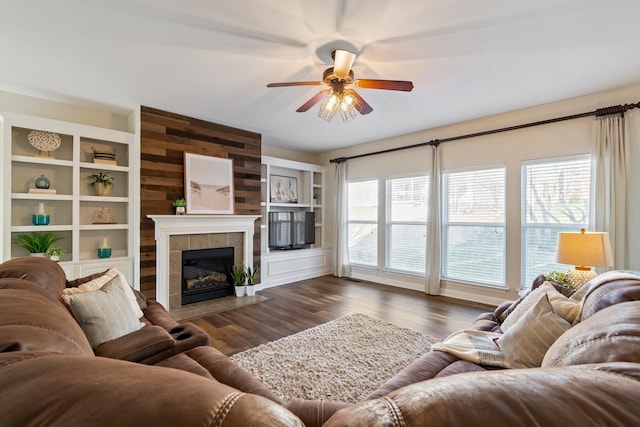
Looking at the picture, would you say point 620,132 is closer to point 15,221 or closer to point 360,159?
point 360,159

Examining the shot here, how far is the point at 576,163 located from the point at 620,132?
0.48 meters

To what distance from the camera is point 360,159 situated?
575 cm

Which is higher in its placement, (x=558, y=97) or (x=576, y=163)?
(x=558, y=97)

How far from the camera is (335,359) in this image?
8.25 ft

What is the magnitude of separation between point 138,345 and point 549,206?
15.0ft

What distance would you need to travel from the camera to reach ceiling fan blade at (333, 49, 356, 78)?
7.61ft

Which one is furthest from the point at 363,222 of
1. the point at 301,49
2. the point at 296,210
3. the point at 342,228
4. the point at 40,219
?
the point at 40,219

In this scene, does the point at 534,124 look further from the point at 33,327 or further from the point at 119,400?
the point at 33,327

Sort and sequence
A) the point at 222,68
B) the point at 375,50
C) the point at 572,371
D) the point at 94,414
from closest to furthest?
the point at 94,414 → the point at 572,371 → the point at 375,50 → the point at 222,68

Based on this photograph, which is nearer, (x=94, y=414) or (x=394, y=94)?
(x=94, y=414)

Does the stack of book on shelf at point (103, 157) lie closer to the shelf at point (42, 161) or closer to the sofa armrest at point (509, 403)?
the shelf at point (42, 161)

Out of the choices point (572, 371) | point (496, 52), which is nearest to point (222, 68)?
point (496, 52)

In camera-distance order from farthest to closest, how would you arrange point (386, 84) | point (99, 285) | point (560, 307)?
point (386, 84) → point (99, 285) → point (560, 307)

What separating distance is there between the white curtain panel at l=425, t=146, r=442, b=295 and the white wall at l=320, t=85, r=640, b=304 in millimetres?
139
